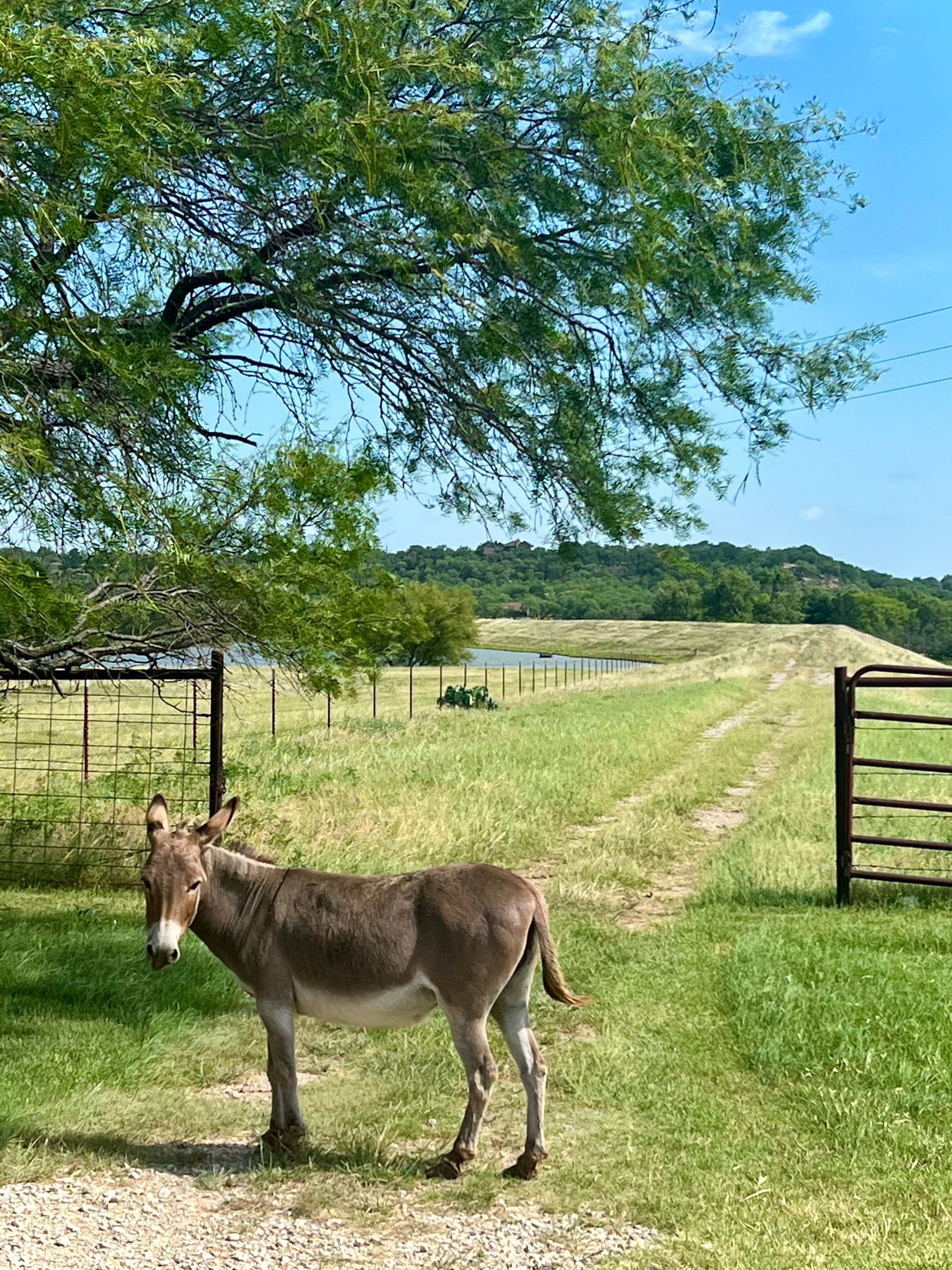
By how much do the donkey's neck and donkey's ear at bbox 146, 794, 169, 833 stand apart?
0.88 feet

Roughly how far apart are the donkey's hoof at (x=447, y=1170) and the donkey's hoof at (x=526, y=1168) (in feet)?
0.70

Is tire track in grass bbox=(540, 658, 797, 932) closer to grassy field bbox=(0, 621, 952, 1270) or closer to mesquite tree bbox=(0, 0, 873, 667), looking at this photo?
grassy field bbox=(0, 621, 952, 1270)

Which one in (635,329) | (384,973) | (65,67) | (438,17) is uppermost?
(438,17)

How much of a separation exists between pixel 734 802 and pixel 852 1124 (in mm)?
11508

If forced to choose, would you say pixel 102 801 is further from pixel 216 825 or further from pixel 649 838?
pixel 216 825

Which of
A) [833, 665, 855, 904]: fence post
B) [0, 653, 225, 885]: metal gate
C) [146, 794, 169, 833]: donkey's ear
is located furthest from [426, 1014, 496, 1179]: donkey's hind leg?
[833, 665, 855, 904]: fence post

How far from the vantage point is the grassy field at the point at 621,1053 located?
4742 millimetres

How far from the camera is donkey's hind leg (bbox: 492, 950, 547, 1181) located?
495 centimetres

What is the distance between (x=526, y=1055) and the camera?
16.7ft

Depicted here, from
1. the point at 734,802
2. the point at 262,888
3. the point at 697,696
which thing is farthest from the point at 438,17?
the point at 697,696

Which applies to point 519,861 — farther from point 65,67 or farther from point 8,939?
point 65,67

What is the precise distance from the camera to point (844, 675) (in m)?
10.7

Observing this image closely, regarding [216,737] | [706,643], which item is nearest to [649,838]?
[216,737]

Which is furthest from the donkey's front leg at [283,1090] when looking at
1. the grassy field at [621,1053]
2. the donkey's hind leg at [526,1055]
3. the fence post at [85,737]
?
the fence post at [85,737]
